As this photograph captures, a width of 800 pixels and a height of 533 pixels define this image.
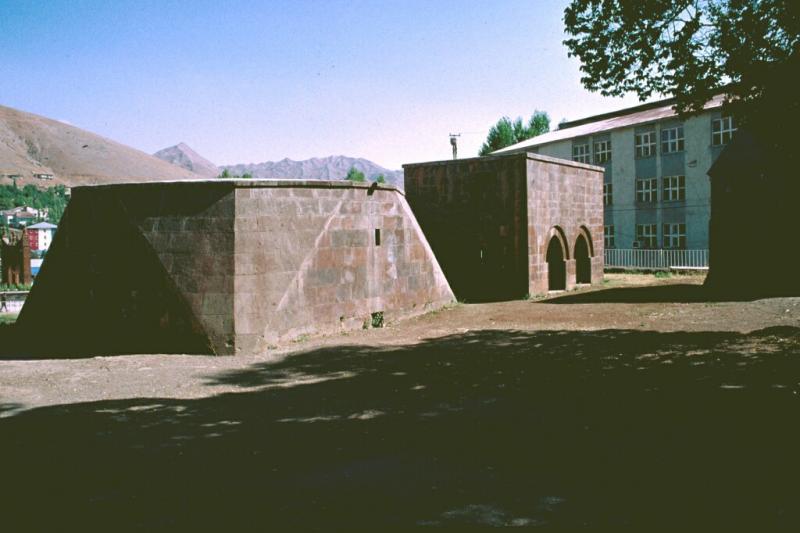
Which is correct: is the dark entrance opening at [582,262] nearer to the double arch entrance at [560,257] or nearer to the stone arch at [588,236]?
the double arch entrance at [560,257]

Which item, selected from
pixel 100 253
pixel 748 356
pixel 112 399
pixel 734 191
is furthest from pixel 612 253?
pixel 112 399

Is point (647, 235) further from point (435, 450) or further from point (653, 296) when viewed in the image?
point (435, 450)

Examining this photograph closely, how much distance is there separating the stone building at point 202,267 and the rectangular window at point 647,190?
1048 inches

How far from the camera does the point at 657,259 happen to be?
92.6 feet

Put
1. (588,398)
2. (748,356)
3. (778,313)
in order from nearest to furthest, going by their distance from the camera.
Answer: (588,398) → (748,356) → (778,313)

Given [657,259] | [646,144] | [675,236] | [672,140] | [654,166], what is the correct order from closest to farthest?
1. [657,259]
2. [672,140]
3. [675,236]
4. [654,166]
5. [646,144]

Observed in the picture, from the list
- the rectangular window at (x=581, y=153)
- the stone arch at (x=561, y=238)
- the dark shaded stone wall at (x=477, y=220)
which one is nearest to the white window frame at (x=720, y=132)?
the rectangular window at (x=581, y=153)

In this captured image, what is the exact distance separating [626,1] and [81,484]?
10811mm

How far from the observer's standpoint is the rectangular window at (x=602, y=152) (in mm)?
37312

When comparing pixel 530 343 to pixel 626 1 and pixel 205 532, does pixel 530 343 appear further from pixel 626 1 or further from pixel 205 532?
pixel 205 532

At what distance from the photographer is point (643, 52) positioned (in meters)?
11.6

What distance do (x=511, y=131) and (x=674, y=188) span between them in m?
26.8

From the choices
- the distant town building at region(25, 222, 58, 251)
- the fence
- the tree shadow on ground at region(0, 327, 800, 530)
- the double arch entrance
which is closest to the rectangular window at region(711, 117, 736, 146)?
the fence

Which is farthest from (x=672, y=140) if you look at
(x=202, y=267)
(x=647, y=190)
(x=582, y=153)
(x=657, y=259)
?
(x=202, y=267)
